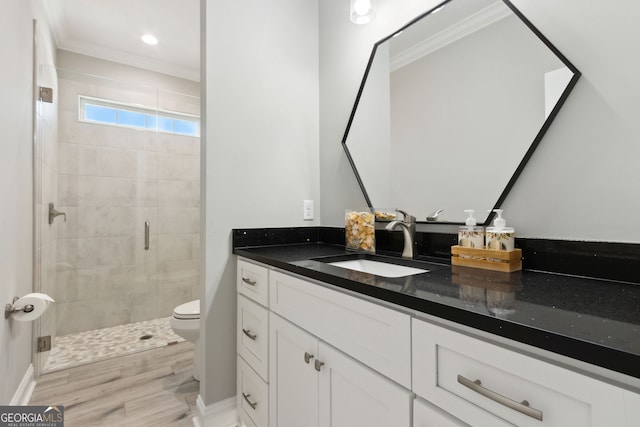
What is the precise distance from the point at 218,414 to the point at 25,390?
1218 millimetres

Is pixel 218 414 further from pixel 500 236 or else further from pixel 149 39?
pixel 149 39

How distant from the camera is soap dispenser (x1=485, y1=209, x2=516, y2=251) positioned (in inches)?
38.8

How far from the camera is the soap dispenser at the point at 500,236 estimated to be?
0.99 meters

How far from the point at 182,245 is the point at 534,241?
3112 mm

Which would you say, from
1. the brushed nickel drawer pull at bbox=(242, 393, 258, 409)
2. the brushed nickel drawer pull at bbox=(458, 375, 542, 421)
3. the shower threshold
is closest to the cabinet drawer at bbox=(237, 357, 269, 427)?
the brushed nickel drawer pull at bbox=(242, 393, 258, 409)

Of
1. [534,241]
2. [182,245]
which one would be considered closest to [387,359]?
[534,241]

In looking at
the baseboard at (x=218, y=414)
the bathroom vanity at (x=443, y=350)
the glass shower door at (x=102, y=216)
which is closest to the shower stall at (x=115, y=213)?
the glass shower door at (x=102, y=216)

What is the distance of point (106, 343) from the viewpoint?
Answer: 254cm

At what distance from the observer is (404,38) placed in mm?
1411

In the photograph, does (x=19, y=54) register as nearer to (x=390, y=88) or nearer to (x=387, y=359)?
(x=390, y=88)

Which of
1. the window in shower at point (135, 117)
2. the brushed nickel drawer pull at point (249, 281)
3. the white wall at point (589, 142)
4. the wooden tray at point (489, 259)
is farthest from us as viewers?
the window in shower at point (135, 117)

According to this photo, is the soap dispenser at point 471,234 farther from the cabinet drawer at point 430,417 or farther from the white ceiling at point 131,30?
the white ceiling at point 131,30

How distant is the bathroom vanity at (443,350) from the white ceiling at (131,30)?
8.09 feet

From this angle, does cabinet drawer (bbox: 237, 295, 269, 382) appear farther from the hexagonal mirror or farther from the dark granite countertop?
the hexagonal mirror
